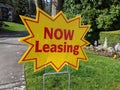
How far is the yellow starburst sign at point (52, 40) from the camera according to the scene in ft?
21.4

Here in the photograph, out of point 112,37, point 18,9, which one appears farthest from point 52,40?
point 18,9

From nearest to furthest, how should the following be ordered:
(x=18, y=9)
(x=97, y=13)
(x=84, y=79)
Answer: (x=84, y=79), (x=97, y=13), (x=18, y=9)

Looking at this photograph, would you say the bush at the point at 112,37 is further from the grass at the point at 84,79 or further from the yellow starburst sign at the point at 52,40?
the yellow starburst sign at the point at 52,40

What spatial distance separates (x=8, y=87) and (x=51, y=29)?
239 centimetres

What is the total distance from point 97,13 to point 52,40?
485 inches

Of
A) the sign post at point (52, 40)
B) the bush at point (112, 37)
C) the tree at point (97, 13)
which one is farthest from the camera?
the tree at point (97, 13)

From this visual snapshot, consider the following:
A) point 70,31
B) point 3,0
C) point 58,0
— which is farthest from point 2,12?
point 70,31

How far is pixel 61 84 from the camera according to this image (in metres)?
8.61

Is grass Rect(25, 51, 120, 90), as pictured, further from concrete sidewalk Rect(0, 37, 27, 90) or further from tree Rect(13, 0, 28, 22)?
tree Rect(13, 0, 28, 22)

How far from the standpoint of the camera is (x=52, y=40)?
6.77 m

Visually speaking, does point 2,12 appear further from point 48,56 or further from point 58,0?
point 48,56

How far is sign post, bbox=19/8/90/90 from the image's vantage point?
6.53 m

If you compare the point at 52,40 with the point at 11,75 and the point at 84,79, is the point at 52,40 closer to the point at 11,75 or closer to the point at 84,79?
A: the point at 84,79

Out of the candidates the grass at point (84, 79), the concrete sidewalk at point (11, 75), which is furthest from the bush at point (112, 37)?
the grass at point (84, 79)
